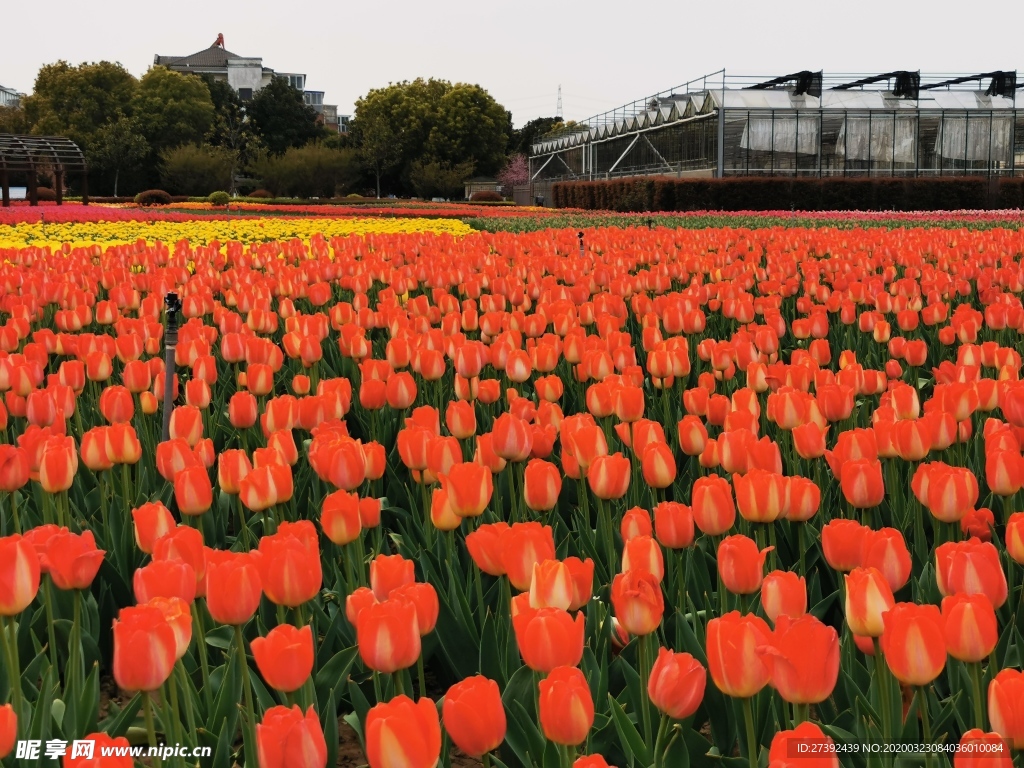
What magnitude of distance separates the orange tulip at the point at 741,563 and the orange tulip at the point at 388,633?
0.55 m

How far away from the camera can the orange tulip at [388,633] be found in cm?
136

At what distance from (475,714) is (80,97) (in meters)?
68.6

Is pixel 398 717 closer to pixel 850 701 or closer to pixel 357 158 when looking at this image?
pixel 850 701

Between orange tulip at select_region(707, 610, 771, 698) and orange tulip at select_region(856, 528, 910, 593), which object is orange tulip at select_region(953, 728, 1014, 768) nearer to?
Result: orange tulip at select_region(707, 610, 771, 698)

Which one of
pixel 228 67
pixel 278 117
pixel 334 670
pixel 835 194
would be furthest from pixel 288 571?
pixel 228 67

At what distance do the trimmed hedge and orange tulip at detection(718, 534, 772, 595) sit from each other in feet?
100

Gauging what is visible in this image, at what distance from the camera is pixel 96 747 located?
3.83ft

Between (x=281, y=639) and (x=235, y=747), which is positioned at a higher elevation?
(x=281, y=639)

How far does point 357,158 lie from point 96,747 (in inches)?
2713

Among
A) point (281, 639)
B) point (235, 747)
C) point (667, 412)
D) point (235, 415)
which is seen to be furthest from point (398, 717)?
point (667, 412)

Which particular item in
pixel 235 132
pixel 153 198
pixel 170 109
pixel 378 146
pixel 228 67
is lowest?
pixel 153 198

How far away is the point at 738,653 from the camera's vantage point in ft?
4.19

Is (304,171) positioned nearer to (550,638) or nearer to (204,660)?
(204,660)

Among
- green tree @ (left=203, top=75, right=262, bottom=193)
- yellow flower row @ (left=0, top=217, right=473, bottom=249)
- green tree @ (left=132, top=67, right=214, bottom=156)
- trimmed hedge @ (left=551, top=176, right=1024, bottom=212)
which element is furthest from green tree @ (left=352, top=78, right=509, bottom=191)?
yellow flower row @ (left=0, top=217, right=473, bottom=249)
